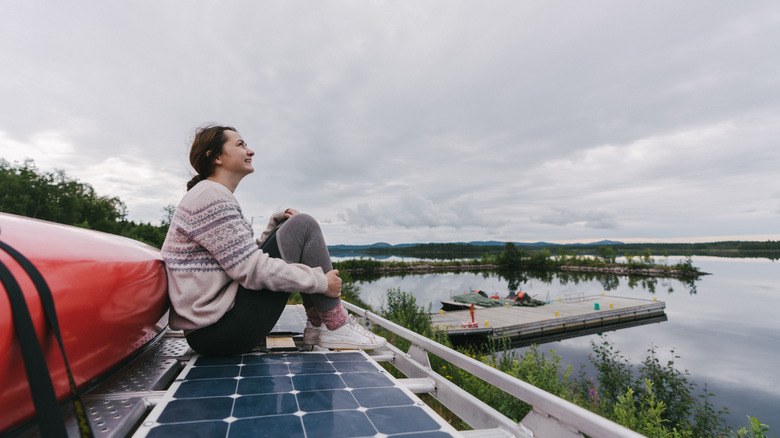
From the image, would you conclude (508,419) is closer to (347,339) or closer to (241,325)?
(347,339)

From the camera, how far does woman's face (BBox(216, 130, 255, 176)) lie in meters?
2.00

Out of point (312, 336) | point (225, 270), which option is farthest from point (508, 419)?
point (225, 270)

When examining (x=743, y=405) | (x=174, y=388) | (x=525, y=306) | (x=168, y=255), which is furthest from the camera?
(x=525, y=306)

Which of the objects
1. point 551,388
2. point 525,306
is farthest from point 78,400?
point 525,306

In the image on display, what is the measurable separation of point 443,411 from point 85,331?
3.56m

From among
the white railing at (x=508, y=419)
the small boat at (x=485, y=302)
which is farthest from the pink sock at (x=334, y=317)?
the small boat at (x=485, y=302)

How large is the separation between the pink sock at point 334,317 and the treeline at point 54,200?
37.7 m

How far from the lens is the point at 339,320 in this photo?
209cm

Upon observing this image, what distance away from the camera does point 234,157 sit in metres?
2.00

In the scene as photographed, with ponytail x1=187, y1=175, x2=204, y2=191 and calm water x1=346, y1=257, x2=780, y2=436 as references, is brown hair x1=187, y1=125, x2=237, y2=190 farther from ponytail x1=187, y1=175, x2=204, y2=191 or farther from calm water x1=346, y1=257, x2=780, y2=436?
calm water x1=346, y1=257, x2=780, y2=436

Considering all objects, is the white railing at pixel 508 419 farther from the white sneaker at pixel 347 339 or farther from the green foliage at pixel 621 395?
the green foliage at pixel 621 395

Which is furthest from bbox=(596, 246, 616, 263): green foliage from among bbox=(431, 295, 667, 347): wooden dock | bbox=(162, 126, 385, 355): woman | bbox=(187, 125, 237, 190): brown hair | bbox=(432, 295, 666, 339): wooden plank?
bbox=(187, 125, 237, 190): brown hair

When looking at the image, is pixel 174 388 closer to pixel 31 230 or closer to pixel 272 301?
pixel 272 301

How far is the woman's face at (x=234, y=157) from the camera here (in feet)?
6.55
